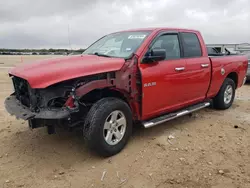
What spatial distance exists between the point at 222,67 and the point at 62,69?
3937 millimetres

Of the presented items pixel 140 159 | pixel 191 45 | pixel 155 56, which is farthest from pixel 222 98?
pixel 140 159

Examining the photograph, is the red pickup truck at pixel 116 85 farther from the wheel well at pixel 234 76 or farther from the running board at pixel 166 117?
the wheel well at pixel 234 76

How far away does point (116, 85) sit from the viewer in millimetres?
3688

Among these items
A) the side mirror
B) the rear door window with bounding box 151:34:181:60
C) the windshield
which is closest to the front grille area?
the windshield

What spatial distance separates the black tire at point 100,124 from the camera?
11.1ft

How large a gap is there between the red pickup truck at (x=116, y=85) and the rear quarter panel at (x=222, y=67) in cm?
18

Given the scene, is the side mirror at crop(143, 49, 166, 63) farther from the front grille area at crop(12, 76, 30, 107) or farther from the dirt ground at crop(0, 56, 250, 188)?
the front grille area at crop(12, 76, 30, 107)

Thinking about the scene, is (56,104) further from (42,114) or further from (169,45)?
(169,45)

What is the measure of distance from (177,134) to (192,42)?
6.30ft

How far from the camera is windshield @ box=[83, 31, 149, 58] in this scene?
4176 mm

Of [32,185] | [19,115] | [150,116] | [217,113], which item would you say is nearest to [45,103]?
[19,115]

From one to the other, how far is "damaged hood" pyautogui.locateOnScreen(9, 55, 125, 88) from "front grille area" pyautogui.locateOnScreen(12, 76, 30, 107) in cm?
14

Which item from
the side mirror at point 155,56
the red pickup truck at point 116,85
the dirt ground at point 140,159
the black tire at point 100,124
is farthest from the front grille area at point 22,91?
the side mirror at point 155,56

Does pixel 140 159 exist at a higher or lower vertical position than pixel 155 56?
lower
